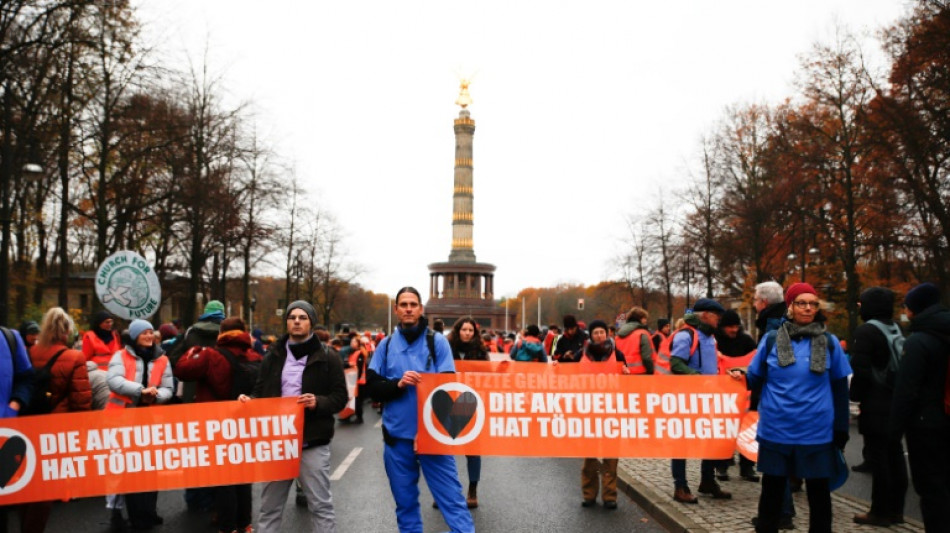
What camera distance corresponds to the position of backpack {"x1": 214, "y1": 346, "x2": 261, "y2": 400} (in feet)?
21.6

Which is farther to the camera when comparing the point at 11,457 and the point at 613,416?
the point at 613,416

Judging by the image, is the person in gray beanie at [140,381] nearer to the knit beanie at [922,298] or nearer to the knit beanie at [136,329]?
the knit beanie at [136,329]

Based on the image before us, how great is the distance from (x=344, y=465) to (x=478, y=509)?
3.00m

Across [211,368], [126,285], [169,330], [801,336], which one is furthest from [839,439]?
[126,285]

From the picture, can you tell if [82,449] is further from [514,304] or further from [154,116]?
[514,304]

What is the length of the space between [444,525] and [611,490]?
1738 millimetres

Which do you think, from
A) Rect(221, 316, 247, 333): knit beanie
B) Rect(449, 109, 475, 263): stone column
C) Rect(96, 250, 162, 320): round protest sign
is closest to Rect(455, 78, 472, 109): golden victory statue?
Rect(449, 109, 475, 263): stone column

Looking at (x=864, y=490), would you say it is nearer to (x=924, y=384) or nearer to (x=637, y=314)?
(x=637, y=314)

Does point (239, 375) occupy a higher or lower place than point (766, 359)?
lower

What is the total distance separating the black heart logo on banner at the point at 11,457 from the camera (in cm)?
586

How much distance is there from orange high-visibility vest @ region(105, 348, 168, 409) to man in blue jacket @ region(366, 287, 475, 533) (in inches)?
105

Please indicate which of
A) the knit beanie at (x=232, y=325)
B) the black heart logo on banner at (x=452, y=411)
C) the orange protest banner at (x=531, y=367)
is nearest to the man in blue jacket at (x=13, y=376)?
the knit beanie at (x=232, y=325)

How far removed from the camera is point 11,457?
19.3 ft

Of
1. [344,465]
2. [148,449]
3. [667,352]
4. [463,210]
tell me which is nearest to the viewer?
[148,449]
